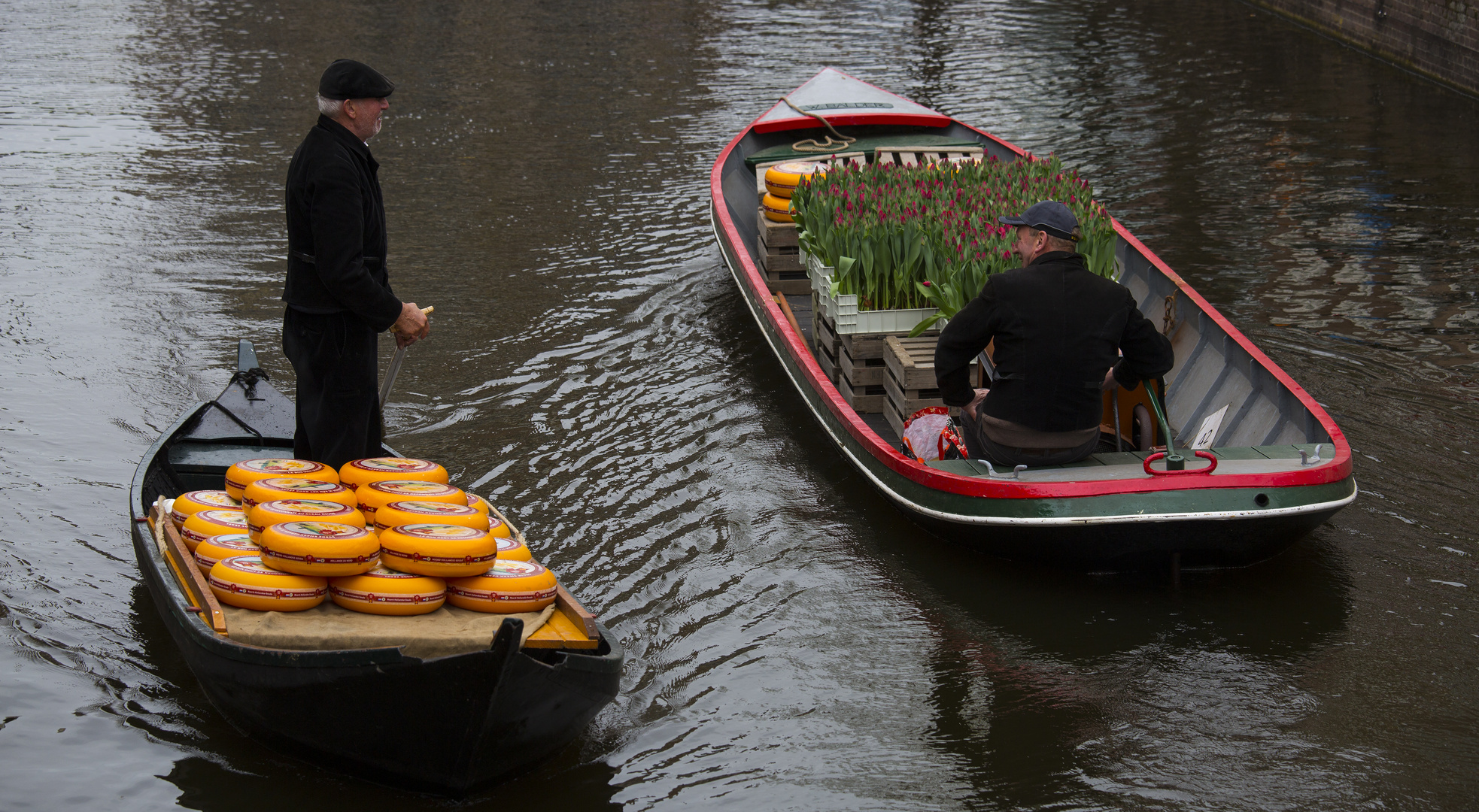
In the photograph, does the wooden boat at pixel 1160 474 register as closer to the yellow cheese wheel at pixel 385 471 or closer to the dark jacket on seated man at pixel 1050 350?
the dark jacket on seated man at pixel 1050 350

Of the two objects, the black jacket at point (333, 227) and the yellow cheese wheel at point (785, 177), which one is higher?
the black jacket at point (333, 227)

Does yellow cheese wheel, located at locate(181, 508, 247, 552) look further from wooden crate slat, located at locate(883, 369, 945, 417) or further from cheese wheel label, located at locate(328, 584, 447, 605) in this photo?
wooden crate slat, located at locate(883, 369, 945, 417)

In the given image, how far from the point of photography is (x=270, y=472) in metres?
5.29

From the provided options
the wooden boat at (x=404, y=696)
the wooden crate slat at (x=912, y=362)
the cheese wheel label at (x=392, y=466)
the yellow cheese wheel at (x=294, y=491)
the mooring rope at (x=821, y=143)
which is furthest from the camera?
the mooring rope at (x=821, y=143)

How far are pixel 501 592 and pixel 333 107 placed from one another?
2216 millimetres

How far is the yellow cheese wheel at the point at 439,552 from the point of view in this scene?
4555mm

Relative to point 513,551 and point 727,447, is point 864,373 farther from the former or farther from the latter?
point 513,551

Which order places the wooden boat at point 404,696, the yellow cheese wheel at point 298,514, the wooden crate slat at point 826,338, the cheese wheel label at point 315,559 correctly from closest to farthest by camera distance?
the wooden boat at point 404,696 < the cheese wheel label at point 315,559 < the yellow cheese wheel at point 298,514 < the wooden crate slat at point 826,338

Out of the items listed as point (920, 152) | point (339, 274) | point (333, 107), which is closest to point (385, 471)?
point (339, 274)

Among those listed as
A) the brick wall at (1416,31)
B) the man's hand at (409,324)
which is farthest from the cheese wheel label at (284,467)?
the brick wall at (1416,31)

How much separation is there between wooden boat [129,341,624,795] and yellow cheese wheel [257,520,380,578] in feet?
0.93

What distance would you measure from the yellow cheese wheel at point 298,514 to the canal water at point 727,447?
0.76 m

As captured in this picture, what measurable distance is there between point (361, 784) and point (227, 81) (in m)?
16.3

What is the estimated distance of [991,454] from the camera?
20.9 feet
